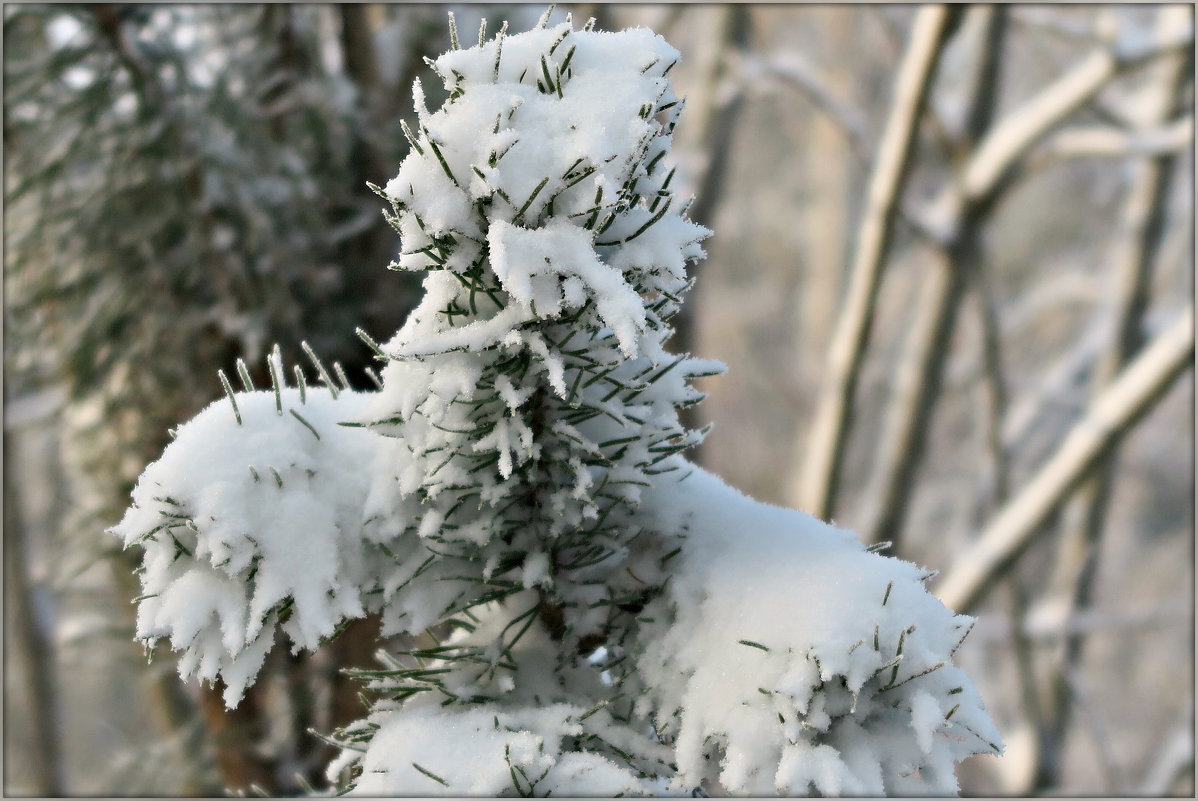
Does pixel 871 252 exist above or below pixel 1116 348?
above

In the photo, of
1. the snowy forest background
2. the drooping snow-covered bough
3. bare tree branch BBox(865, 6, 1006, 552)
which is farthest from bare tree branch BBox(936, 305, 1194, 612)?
the drooping snow-covered bough

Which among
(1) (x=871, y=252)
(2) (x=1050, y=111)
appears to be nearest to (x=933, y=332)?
(1) (x=871, y=252)

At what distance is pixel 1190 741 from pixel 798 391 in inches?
118

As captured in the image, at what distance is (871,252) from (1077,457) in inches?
25.3

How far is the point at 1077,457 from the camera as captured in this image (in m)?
1.70

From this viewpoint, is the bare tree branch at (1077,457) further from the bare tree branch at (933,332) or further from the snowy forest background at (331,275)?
the bare tree branch at (933,332)

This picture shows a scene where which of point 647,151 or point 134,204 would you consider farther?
point 134,204

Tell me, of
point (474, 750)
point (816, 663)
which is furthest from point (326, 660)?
point (816, 663)

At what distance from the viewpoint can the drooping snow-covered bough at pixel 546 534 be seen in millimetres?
384

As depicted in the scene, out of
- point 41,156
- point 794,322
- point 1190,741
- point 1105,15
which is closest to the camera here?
point 41,156

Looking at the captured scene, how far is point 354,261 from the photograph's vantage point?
1.12 m

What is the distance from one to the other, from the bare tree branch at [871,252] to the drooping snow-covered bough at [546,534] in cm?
114

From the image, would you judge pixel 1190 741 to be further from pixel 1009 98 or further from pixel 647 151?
pixel 1009 98

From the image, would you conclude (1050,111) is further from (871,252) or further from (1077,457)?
(1077,457)
